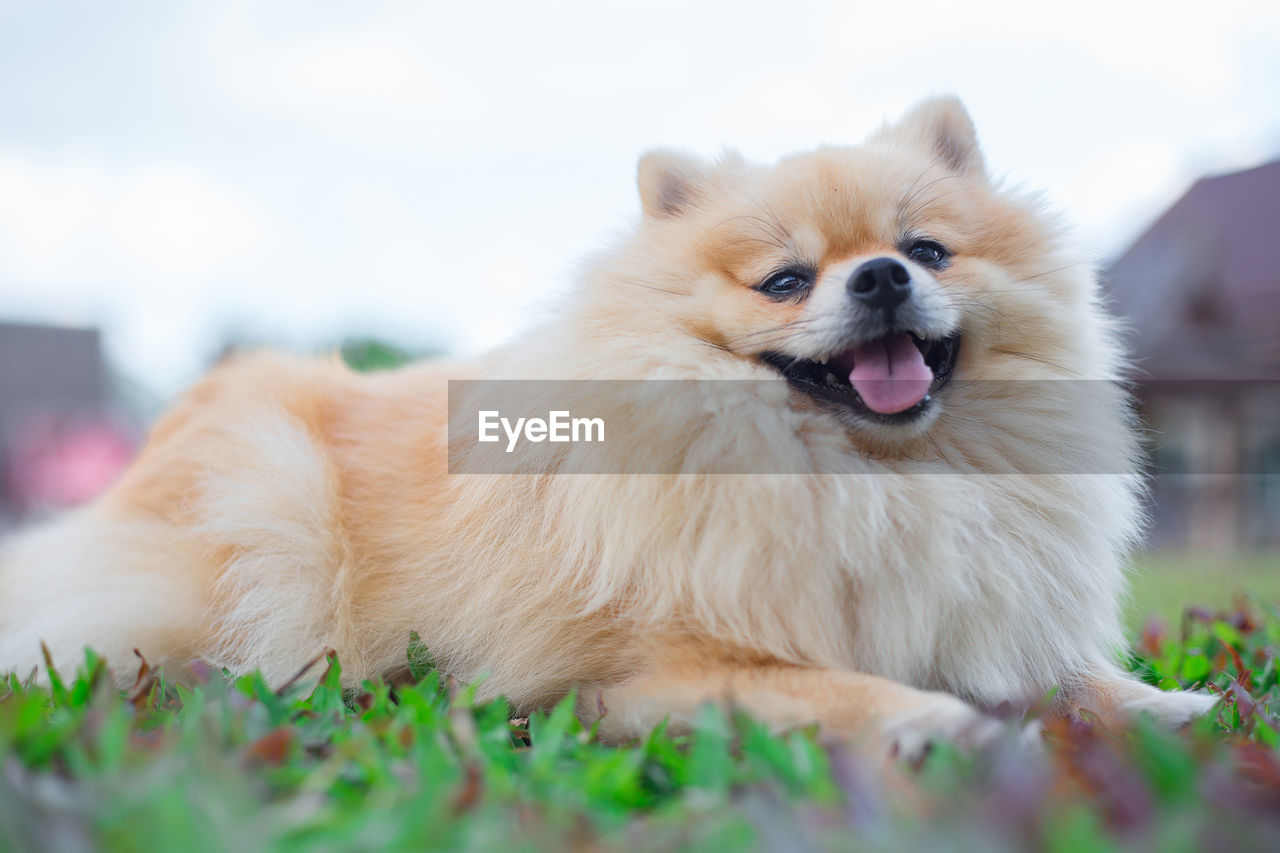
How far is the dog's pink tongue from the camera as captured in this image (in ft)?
7.05

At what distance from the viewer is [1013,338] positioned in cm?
238

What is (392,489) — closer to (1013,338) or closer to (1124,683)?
(1013,338)

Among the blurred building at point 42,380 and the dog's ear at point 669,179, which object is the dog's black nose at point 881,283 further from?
the blurred building at point 42,380

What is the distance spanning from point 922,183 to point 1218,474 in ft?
47.6

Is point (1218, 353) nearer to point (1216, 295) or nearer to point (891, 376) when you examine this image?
point (1216, 295)

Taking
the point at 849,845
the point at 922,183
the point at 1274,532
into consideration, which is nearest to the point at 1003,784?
the point at 849,845

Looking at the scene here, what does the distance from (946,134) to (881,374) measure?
3.76 feet

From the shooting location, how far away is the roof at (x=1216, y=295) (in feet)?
46.1

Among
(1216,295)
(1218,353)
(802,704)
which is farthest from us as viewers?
(1216,295)

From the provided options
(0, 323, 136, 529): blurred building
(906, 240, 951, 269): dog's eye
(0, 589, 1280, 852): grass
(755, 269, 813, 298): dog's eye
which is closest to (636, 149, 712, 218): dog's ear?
(755, 269, 813, 298): dog's eye

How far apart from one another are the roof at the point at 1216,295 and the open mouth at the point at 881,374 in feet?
44.5

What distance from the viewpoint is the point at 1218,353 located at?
14414 mm

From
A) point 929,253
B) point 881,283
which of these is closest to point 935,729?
point 881,283

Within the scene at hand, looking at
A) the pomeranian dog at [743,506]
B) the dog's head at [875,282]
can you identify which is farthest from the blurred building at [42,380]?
the dog's head at [875,282]
